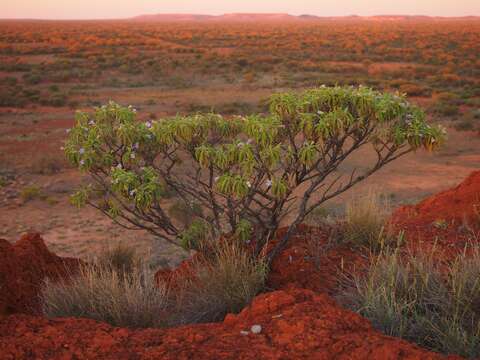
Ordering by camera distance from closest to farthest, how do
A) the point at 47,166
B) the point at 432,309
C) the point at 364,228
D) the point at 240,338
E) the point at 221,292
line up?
the point at 240,338 → the point at 432,309 → the point at 221,292 → the point at 364,228 → the point at 47,166

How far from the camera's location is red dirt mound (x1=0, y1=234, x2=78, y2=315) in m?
4.34

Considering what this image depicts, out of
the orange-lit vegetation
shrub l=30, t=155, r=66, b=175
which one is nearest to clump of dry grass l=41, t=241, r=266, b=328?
shrub l=30, t=155, r=66, b=175

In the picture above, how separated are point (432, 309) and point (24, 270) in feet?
12.5

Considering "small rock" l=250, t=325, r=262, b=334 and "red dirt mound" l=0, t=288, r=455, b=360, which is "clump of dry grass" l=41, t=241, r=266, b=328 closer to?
"red dirt mound" l=0, t=288, r=455, b=360

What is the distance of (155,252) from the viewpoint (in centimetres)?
764

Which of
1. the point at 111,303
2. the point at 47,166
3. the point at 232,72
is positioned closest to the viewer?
the point at 111,303

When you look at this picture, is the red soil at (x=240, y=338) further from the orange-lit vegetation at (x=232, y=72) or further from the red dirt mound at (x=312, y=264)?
the orange-lit vegetation at (x=232, y=72)

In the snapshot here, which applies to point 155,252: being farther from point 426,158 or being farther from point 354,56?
point 354,56

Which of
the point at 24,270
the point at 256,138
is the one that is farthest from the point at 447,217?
the point at 24,270

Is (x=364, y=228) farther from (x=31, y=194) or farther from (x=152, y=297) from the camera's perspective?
(x=31, y=194)

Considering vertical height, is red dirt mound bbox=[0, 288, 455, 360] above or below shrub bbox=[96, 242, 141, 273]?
above

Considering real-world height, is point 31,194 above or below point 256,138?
below

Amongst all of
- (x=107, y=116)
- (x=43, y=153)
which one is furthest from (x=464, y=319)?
(x=43, y=153)

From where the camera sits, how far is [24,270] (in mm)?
4801
